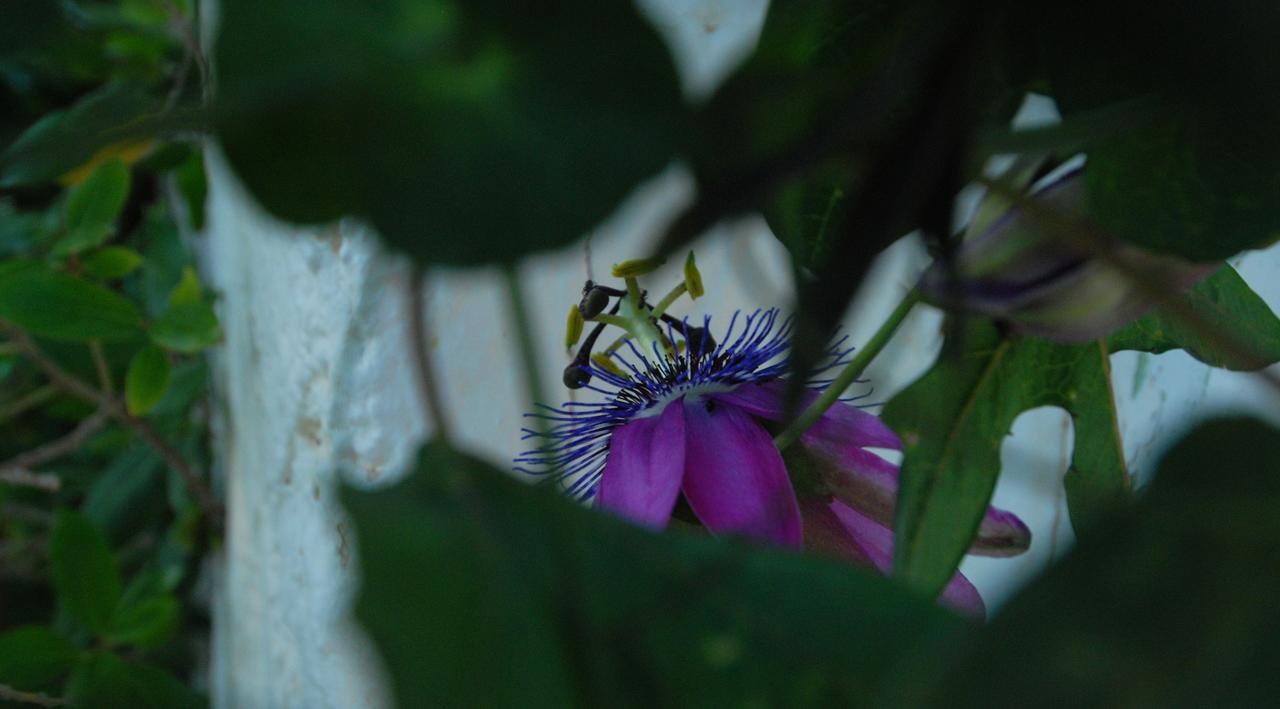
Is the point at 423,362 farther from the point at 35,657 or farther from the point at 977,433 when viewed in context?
the point at 35,657

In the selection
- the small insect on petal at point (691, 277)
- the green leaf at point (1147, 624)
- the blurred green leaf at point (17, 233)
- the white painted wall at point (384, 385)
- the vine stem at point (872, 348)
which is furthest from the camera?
the blurred green leaf at point (17, 233)

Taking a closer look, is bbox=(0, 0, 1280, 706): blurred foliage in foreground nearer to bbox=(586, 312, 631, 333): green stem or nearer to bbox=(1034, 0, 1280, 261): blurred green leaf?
bbox=(1034, 0, 1280, 261): blurred green leaf

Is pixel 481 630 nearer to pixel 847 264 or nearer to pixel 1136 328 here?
pixel 847 264

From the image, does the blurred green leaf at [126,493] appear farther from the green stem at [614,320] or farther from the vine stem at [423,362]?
the vine stem at [423,362]

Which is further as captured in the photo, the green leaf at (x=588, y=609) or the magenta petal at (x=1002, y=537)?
the magenta petal at (x=1002, y=537)

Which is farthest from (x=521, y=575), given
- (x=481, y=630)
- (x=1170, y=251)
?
(x=1170, y=251)

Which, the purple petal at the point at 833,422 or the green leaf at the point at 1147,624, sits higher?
the green leaf at the point at 1147,624

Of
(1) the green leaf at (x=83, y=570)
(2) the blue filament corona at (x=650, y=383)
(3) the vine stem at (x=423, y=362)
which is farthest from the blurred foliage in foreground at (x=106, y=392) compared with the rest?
(3) the vine stem at (x=423, y=362)
